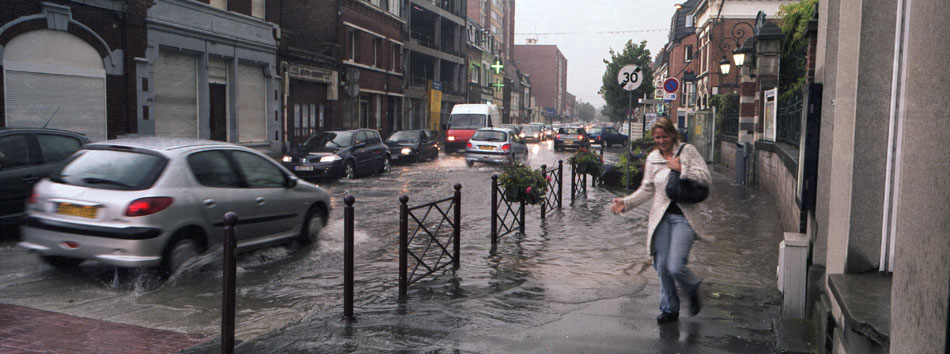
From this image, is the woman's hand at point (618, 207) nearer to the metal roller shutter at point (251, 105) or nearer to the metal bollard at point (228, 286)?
the metal bollard at point (228, 286)

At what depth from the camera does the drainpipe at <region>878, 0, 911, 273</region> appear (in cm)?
373

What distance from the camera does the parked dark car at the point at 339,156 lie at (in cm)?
1855

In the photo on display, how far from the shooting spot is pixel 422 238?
1007 centimetres

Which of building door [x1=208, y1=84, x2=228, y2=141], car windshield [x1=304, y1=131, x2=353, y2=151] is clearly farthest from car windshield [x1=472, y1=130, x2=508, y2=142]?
building door [x1=208, y1=84, x2=228, y2=141]

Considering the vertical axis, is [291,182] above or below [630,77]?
below

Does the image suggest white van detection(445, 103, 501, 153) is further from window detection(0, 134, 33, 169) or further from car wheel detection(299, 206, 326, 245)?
window detection(0, 134, 33, 169)

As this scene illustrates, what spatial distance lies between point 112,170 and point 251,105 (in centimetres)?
1958

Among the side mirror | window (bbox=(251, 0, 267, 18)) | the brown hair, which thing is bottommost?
the side mirror

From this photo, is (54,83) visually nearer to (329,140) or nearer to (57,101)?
(57,101)

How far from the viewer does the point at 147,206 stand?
662cm

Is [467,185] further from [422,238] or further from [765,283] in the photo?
[765,283]

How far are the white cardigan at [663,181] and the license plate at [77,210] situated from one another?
490 centimetres

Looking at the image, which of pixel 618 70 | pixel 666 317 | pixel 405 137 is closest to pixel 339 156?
pixel 405 137

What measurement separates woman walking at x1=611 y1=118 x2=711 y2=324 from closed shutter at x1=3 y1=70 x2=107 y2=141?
15523mm
